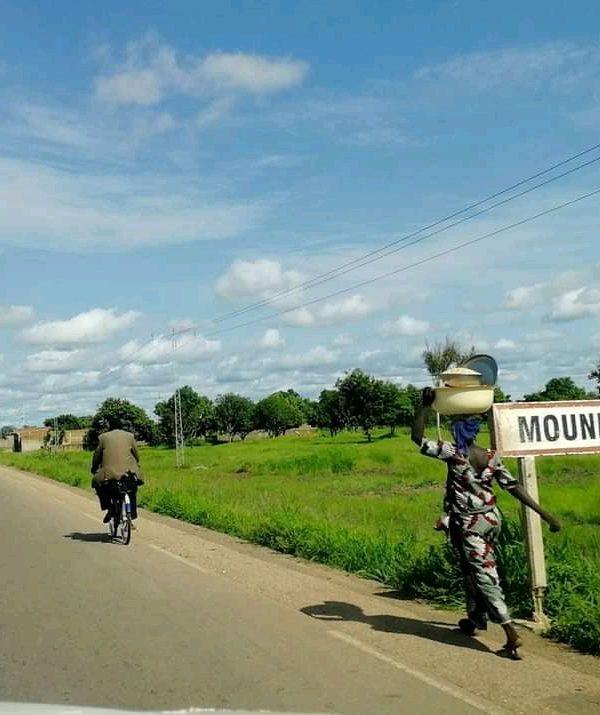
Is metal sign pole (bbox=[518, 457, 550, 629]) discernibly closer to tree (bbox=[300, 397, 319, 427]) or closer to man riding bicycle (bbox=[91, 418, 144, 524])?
man riding bicycle (bbox=[91, 418, 144, 524])

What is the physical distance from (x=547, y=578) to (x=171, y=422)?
112 metres

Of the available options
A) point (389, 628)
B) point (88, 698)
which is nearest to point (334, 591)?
point (389, 628)

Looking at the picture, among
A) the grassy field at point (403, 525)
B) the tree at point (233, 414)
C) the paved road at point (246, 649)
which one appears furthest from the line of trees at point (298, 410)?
the paved road at point (246, 649)

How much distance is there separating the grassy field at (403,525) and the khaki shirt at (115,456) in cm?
251

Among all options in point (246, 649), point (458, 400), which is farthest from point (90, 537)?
point (458, 400)

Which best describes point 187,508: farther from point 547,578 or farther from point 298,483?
point 298,483

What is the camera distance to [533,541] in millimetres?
8414

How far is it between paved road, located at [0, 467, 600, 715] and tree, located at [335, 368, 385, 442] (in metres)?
87.0

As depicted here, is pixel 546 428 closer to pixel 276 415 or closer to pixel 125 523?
pixel 125 523

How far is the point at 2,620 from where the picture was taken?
862 cm

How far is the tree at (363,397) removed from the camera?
325 feet

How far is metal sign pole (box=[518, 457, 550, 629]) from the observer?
834 centimetres

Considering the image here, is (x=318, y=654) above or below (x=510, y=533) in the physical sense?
below

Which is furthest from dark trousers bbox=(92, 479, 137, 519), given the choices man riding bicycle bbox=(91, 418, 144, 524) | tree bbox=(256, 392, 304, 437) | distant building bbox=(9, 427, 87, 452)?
tree bbox=(256, 392, 304, 437)
